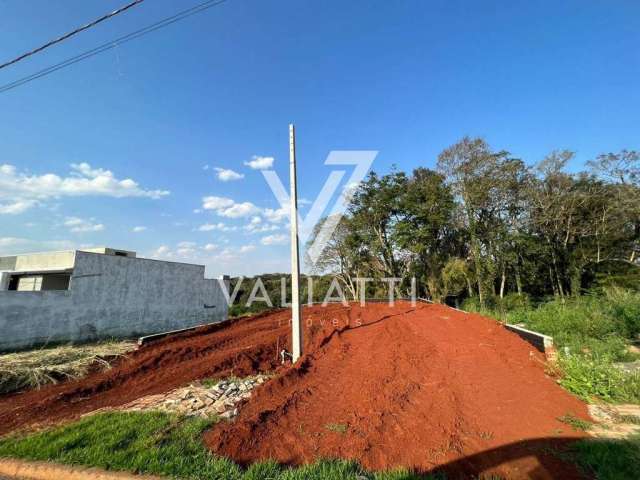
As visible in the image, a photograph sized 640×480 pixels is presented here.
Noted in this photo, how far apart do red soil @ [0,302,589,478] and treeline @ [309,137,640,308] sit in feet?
41.8

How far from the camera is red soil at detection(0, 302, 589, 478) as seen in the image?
3.20 meters

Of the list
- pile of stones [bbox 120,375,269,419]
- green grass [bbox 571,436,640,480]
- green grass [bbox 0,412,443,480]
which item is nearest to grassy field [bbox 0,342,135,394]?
pile of stones [bbox 120,375,269,419]

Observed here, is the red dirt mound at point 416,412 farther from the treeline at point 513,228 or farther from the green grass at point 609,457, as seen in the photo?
the treeline at point 513,228

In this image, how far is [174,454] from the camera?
125 inches

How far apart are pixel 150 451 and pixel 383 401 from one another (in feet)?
9.59

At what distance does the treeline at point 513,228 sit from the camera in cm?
1914

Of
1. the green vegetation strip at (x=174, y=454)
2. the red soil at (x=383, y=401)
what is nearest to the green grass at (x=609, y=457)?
the green vegetation strip at (x=174, y=454)

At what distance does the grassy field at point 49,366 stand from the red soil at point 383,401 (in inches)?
24.9

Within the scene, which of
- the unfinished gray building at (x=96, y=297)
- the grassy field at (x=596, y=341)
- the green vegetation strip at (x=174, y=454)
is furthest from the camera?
the unfinished gray building at (x=96, y=297)

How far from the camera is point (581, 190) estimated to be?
19.3 metres

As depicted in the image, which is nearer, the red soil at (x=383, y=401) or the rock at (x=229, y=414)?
the red soil at (x=383, y=401)

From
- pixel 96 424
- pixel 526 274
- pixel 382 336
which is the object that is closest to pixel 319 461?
pixel 96 424

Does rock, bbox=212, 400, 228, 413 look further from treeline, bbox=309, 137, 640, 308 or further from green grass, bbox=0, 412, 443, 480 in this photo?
treeline, bbox=309, 137, 640, 308

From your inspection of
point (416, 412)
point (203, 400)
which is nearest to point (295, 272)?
point (203, 400)
